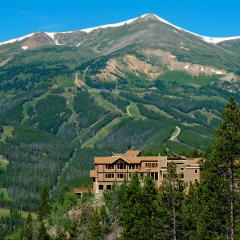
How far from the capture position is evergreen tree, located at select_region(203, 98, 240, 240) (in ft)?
259

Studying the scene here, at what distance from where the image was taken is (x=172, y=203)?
307 ft

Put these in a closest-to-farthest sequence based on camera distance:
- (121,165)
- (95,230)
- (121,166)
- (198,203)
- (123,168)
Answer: (198,203) < (95,230) < (123,168) < (121,166) < (121,165)

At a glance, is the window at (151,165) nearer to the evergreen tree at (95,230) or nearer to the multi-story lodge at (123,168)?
the multi-story lodge at (123,168)

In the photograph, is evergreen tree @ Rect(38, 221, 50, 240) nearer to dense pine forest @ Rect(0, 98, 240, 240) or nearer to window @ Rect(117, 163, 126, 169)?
window @ Rect(117, 163, 126, 169)

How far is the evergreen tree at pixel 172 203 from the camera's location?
9319cm

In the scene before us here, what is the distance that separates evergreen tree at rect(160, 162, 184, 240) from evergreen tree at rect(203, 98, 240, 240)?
513 centimetres

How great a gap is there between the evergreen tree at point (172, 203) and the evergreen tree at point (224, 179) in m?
5.13

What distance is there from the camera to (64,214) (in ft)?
531

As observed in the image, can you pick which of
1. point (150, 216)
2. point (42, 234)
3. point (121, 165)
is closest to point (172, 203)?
point (150, 216)

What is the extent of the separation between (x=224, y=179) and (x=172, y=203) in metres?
13.4

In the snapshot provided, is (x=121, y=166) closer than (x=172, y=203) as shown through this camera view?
No

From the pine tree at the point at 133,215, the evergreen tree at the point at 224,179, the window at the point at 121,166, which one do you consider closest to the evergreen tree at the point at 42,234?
the window at the point at 121,166

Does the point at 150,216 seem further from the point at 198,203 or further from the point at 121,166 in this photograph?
the point at 121,166

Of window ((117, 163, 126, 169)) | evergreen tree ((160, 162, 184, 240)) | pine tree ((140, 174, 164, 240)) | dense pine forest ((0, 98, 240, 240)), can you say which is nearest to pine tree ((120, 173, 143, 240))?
dense pine forest ((0, 98, 240, 240))
